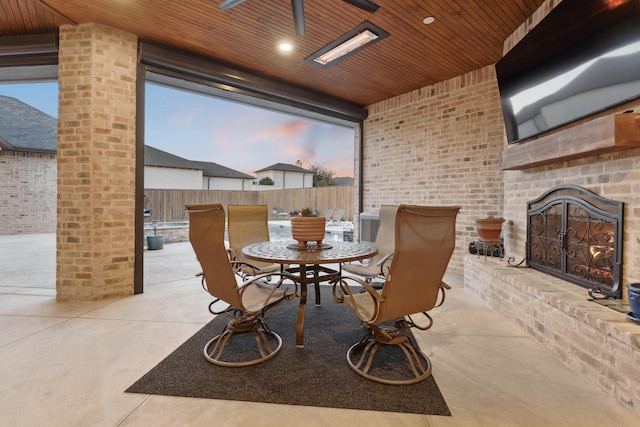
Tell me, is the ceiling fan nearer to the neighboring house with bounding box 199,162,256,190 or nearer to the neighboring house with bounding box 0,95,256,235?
the neighboring house with bounding box 0,95,256,235

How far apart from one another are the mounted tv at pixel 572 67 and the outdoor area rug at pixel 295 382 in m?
2.49

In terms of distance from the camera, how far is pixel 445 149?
5.04 metres

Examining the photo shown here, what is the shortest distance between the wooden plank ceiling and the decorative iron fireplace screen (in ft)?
6.83

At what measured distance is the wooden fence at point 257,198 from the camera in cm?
1112

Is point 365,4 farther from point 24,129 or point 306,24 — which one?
point 24,129

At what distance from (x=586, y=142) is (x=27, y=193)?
44.2 ft

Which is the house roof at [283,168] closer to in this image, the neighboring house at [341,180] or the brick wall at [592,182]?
the neighboring house at [341,180]

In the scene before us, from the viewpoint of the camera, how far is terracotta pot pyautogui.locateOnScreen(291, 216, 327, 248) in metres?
2.79

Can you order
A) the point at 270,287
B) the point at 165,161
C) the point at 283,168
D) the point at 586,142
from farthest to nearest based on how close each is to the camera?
the point at 283,168
the point at 165,161
the point at 270,287
the point at 586,142

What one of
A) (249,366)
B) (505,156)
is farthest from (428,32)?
(249,366)

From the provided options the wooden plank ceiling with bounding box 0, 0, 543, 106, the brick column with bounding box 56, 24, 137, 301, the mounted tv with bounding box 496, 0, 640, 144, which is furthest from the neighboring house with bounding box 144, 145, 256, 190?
the mounted tv with bounding box 496, 0, 640, 144

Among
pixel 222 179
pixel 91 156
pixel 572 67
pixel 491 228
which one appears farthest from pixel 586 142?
pixel 222 179

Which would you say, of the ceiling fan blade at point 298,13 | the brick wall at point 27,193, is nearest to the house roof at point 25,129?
the brick wall at point 27,193

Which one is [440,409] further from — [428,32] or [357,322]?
[428,32]
